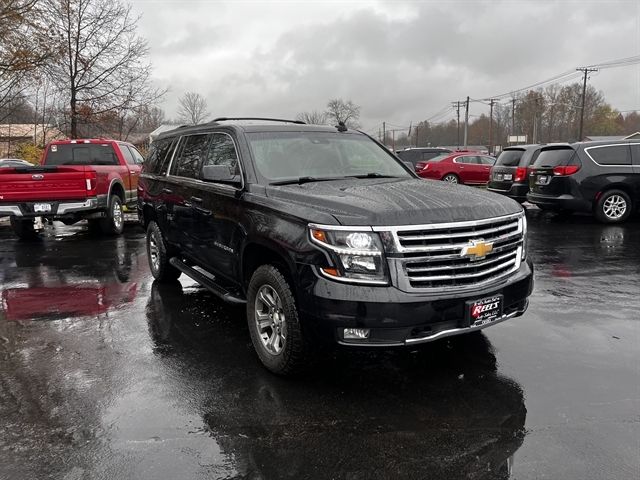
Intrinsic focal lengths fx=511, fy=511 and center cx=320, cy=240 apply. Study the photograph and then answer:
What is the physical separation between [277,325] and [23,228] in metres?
9.18

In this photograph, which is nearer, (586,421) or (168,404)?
(586,421)

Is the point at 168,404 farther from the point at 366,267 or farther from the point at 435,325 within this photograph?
the point at 435,325

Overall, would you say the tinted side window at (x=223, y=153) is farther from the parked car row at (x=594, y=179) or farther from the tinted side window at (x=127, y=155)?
the parked car row at (x=594, y=179)

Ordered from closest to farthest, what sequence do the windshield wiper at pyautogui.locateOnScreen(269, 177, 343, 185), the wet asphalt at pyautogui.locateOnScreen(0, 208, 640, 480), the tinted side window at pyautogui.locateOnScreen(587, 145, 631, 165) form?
the wet asphalt at pyautogui.locateOnScreen(0, 208, 640, 480) < the windshield wiper at pyautogui.locateOnScreen(269, 177, 343, 185) < the tinted side window at pyautogui.locateOnScreen(587, 145, 631, 165)

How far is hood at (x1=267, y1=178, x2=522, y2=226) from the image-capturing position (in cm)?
336

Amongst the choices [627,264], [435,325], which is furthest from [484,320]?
[627,264]

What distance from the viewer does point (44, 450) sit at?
2980 mm

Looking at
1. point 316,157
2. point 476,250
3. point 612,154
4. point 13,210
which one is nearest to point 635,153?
point 612,154

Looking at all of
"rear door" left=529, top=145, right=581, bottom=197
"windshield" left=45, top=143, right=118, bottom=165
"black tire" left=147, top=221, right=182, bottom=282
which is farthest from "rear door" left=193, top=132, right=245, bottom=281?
"rear door" left=529, top=145, right=581, bottom=197

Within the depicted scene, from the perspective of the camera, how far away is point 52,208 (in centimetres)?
965

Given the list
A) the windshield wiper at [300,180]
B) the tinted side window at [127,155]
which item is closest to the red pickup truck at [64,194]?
the tinted side window at [127,155]

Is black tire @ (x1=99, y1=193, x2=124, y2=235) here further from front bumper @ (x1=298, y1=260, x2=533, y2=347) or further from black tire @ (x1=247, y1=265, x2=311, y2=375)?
front bumper @ (x1=298, y1=260, x2=533, y2=347)

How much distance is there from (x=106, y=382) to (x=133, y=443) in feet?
3.23

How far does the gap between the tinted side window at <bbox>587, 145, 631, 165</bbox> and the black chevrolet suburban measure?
26.6 ft
